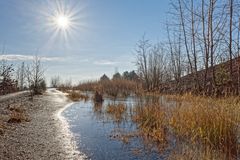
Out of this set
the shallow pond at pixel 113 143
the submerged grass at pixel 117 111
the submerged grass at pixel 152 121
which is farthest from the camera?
the submerged grass at pixel 117 111

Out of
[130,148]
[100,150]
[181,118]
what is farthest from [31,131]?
[181,118]

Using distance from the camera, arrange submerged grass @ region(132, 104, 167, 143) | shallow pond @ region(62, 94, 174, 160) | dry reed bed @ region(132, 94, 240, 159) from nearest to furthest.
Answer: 1. dry reed bed @ region(132, 94, 240, 159)
2. shallow pond @ region(62, 94, 174, 160)
3. submerged grass @ region(132, 104, 167, 143)

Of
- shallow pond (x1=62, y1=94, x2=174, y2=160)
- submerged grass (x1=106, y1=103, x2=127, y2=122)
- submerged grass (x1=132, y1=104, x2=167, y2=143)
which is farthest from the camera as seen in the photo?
submerged grass (x1=106, y1=103, x2=127, y2=122)

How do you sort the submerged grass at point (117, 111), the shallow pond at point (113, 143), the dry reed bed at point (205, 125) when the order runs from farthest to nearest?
the submerged grass at point (117, 111) → the shallow pond at point (113, 143) → the dry reed bed at point (205, 125)

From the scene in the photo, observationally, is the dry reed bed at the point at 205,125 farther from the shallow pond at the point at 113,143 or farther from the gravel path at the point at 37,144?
the gravel path at the point at 37,144

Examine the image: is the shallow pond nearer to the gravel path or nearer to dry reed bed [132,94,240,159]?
the gravel path

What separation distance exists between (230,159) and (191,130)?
1.28 metres

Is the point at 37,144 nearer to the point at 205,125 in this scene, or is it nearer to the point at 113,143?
the point at 113,143

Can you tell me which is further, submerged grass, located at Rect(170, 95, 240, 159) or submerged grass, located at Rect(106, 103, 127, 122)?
submerged grass, located at Rect(106, 103, 127, 122)

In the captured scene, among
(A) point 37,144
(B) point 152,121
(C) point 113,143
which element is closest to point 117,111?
(B) point 152,121

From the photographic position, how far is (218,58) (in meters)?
10.7

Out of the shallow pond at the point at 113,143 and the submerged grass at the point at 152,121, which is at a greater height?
the submerged grass at the point at 152,121

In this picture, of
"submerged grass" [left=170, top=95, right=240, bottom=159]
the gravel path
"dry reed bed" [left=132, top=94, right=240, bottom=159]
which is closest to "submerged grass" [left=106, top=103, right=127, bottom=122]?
the gravel path

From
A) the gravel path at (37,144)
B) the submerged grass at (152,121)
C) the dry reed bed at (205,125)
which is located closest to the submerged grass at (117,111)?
the submerged grass at (152,121)
